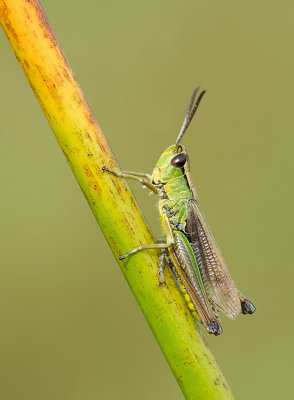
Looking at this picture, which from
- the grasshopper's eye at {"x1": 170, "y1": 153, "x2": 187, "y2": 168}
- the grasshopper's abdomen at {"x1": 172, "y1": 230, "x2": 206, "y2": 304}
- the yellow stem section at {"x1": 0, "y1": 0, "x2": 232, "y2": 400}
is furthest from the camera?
the grasshopper's eye at {"x1": 170, "y1": 153, "x2": 187, "y2": 168}

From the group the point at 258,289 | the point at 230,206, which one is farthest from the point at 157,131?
the point at 258,289

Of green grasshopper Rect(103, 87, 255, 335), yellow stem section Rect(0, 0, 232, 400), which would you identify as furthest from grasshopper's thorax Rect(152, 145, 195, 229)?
yellow stem section Rect(0, 0, 232, 400)

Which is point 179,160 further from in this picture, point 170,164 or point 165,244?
point 165,244

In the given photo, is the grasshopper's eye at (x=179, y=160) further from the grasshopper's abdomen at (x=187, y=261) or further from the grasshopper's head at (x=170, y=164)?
the grasshopper's abdomen at (x=187, y=261)

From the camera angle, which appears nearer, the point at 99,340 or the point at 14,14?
the point at 14,14

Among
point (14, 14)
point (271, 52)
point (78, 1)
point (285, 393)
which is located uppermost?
point (78, 1)

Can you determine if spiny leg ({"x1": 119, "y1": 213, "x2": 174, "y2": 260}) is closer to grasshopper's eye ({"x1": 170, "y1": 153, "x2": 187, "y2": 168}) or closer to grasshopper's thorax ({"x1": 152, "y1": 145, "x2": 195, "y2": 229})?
grasshopper's thorax ({"x1": 152, "y1": 145, "x2": 195, "y2": 229})

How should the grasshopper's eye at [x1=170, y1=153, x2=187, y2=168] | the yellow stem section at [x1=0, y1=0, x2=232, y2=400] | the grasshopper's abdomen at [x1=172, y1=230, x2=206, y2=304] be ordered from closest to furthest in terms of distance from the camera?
1. the yellow stem section at [x1=0, y1=0, x2=232, y2=400]
2. the grasshopper's abdomen at [x1=172, y1=230, x2=206, y2=304]
3. the grasshopper's eye at [x1=170, y1=153, x2=187, y2=168]

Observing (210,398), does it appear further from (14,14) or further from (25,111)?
(25,111)
